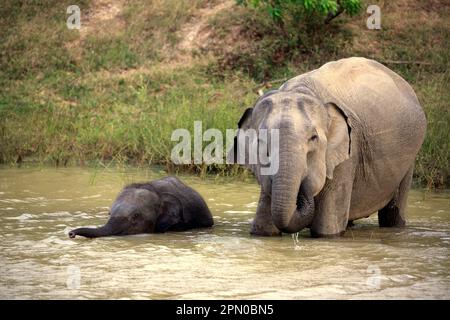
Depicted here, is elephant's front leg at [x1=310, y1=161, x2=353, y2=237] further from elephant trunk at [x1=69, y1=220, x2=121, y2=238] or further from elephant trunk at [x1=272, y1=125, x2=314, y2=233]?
elephant trunk at [x1=69, y1=220, x2=121, y2=238]

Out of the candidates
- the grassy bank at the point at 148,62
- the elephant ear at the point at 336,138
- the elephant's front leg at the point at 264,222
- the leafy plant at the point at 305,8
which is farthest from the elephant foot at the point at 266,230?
the leafy plant at the point at 305,8

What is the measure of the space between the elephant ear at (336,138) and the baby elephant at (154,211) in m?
1.81

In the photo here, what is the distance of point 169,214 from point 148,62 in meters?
11.4

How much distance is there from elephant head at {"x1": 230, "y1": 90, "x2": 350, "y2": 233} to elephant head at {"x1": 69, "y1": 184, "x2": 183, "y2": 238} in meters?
1.13

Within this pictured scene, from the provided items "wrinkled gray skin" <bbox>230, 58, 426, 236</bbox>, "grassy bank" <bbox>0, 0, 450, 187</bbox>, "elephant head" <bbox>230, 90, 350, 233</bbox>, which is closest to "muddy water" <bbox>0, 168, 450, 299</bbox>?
"wrinkled gray skin" <bbox>230, 58, 426, 236</bbox>

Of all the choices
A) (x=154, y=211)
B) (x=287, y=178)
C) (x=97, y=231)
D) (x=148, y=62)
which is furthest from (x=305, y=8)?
(x=287, y=178)

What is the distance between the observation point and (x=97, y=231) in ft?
28.7

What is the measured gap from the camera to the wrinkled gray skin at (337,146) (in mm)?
8062

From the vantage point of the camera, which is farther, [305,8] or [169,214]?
[305,8]

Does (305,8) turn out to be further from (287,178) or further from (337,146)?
(287,178)

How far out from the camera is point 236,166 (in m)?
13.0

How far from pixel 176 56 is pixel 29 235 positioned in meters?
12.2
